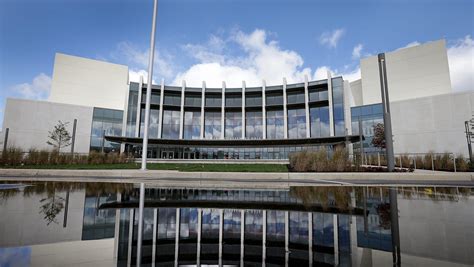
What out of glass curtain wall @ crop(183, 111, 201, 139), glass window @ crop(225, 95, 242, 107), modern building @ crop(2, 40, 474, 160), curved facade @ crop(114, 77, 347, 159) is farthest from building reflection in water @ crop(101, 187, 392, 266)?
glass window @ crop(225, 95, 242, 107)

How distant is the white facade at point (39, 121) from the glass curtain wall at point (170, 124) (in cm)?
1449

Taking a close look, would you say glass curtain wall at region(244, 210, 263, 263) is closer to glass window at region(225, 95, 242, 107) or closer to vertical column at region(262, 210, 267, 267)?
vertical column at region(262, 210, 267, 267)

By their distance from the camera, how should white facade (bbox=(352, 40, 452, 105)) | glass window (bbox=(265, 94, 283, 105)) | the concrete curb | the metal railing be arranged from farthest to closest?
glass window (bbox=(265, 94, 283, 105)) → white facade (bbox=(352, 40, 452, 105)) → the metal railing → the concrete curb

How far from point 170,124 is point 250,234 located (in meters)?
43.4

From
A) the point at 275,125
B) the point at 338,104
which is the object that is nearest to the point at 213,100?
the point at 275,125

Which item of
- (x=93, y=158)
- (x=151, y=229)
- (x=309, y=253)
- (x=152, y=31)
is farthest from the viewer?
(x=93, y=158)

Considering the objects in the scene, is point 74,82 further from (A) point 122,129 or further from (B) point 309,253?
(B) point 309,253

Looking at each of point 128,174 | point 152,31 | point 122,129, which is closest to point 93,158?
point 128,174

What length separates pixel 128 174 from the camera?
56.4 ft

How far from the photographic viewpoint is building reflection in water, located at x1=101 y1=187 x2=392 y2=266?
2.96m

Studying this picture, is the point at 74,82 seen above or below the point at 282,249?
above

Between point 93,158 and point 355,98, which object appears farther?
point 355,98

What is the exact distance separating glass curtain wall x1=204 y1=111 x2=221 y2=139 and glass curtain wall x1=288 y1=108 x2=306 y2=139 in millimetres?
13019

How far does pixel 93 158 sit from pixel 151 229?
24.3 meters
